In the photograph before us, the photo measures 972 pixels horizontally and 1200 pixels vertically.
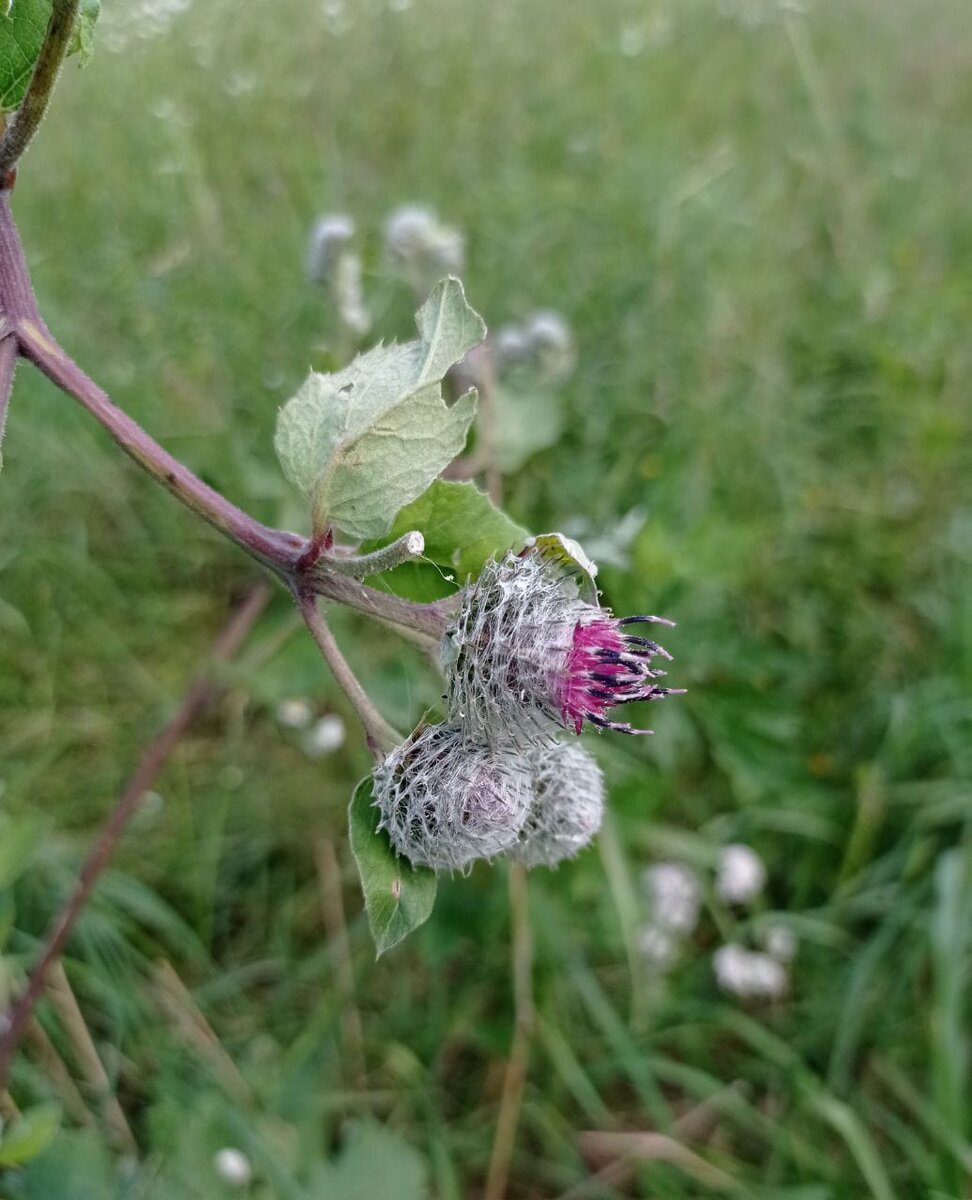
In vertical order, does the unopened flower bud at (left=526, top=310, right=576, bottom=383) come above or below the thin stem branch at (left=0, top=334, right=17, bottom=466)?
above

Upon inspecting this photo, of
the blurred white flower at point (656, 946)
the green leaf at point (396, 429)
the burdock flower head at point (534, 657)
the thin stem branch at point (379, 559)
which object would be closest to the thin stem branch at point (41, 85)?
the green leaf at point (396, 429)

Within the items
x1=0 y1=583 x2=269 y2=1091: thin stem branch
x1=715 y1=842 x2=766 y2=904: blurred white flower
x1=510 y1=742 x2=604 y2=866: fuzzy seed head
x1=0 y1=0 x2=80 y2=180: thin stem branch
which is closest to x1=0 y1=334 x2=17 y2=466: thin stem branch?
x1=0 y1=0 x2=80 y2=180: thin stem branch

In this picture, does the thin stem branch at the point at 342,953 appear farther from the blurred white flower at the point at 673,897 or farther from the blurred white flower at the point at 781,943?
the blurred white flower at the point at 781,943

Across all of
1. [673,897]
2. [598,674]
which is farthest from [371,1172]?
[598,674]

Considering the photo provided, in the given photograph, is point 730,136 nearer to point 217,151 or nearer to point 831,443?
point 831,443

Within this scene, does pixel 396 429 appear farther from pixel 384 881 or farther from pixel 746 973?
pixel 746 973

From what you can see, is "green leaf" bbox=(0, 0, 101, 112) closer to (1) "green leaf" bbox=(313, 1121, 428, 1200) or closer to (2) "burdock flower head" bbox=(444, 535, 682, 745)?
(2) "burdock flower head" bbox=(444, 535, 682, 745)
